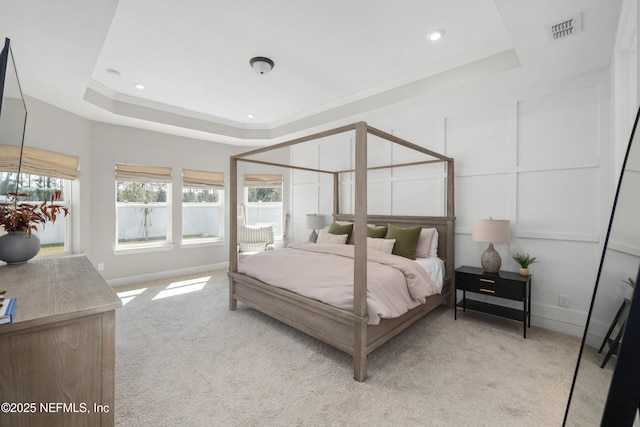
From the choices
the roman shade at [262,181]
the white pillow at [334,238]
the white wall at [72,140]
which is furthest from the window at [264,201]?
the white wall at [72,140]

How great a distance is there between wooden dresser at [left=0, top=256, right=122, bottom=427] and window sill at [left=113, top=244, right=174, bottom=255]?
3719 millimetres

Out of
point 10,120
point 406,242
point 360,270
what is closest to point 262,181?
point 406,242

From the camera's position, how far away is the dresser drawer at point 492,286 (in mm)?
2787

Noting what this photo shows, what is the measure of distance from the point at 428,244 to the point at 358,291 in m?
1.76

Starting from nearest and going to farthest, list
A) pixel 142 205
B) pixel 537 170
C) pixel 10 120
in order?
pixel 10 120 < pixel 537 170 < pixel 142 205

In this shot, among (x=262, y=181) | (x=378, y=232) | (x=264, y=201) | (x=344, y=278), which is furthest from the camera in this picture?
(x=264, y=201)

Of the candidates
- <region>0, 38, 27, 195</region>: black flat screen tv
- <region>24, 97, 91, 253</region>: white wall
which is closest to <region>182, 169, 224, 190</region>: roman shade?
<region>24, 97, 91, 253</region>: white wall

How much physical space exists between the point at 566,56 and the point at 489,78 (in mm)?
588

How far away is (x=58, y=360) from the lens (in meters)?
1.09

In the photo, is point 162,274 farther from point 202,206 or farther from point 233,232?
point 233,232

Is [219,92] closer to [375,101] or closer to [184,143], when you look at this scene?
[184,143]

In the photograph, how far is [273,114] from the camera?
15.7 feet

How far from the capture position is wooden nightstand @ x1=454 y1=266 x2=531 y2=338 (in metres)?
2.78

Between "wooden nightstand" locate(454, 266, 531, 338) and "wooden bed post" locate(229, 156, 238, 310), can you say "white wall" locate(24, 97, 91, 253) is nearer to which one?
"wooden bed post" locate(229, 156, 238, 310)
